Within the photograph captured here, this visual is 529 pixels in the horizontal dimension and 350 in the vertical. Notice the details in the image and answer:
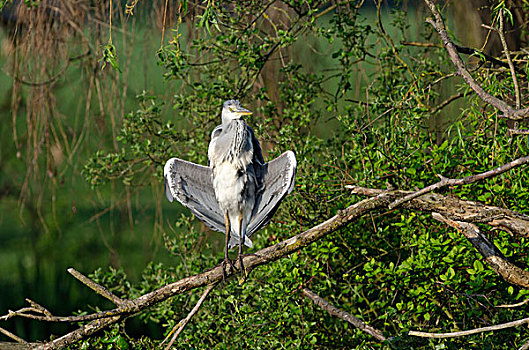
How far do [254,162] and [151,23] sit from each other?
109 cm

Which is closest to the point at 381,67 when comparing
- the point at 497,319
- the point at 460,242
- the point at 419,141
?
the point at 419,141

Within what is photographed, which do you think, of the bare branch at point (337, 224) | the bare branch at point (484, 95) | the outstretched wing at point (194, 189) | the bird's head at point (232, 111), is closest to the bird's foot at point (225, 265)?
the bare branch at point (337, 224)

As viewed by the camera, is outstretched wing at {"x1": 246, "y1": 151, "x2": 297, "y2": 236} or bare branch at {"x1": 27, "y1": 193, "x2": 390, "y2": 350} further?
outstretched wing at {"x1": 246, "y1": 151, "x2": 297, "y2": 236}

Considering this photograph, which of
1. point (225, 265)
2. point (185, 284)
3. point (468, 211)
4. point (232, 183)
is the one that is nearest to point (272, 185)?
point (232, 183)

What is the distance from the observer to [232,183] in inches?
74.0

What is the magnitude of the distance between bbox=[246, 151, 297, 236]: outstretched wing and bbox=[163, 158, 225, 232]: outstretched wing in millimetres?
127

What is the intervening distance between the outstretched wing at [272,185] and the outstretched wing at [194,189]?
5.0 inches

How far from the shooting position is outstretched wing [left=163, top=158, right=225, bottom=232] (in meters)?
1.85

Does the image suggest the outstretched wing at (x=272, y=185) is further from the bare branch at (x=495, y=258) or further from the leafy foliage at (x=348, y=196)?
the bare branch at (x=495, y=258)

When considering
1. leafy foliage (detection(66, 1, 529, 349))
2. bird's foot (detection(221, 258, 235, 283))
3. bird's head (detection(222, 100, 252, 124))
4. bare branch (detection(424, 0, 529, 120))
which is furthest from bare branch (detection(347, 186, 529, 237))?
bird's head (detection(222, 100, 252, 124))

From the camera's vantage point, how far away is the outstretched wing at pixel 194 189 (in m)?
1.85

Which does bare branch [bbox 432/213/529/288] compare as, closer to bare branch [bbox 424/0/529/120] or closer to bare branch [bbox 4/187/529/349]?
bare branch [bbox 4/187/529/349]

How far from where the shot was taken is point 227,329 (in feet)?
6.61

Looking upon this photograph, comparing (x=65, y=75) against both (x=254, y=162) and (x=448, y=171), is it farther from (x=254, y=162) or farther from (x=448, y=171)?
(x=448, y=171)
